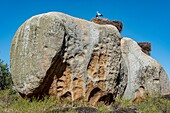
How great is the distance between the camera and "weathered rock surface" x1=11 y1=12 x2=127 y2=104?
487 inches

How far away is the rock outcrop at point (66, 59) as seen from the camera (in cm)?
1238

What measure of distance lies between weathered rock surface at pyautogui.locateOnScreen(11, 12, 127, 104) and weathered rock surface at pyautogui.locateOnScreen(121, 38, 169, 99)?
233 cm

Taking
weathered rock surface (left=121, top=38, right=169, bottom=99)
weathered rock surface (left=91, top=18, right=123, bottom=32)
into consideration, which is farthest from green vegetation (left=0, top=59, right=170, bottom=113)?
weathered rock surface (left=91, top=18, right=123, bottom=32)

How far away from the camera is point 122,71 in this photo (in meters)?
16.0

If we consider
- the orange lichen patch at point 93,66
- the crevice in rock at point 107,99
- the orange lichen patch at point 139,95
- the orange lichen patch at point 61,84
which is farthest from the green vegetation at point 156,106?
the orange lichen patch at point 61,84

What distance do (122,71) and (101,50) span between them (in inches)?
88.4

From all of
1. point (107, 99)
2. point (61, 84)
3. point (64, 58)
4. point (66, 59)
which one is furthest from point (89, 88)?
point (64, 58)

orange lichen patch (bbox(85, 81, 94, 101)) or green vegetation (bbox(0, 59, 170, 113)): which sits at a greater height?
orange lichen patch (bbox(85, 81, 94, 101))

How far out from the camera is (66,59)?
13.0m

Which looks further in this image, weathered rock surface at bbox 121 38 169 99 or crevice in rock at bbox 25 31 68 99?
weathered rock surface at bbox 121 38 169 99

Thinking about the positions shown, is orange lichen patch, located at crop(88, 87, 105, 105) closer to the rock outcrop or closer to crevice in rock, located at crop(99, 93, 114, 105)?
the rock outcrop

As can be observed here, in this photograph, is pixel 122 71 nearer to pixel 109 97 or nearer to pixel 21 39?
pixel 109 97

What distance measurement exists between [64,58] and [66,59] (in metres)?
0.11

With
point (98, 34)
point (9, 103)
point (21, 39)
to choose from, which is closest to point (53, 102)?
point (9, 103)
